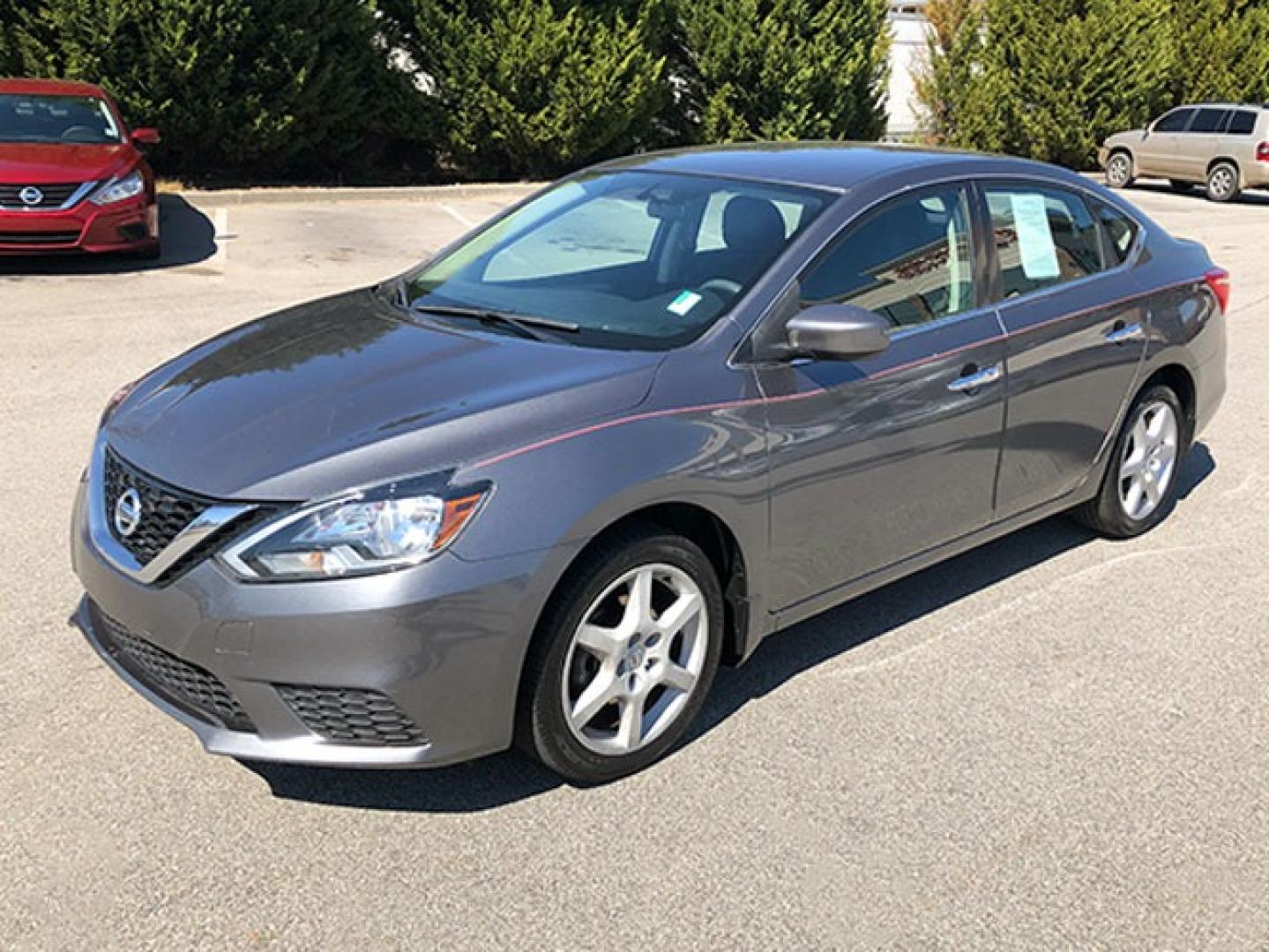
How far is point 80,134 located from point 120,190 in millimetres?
1099

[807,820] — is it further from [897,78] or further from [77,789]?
[897,78]

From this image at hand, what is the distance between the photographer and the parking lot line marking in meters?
15.2

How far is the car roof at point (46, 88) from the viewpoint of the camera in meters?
11.8

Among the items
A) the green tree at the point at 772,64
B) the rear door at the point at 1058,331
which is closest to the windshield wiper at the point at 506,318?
the rear door at the point at 1058,331

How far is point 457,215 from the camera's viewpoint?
15836 mm

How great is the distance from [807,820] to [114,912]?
65.2 inches

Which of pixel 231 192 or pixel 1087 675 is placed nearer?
pixel 1087 675

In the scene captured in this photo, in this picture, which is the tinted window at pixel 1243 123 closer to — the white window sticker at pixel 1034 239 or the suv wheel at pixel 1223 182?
the suv wheel at pixel 1223 182

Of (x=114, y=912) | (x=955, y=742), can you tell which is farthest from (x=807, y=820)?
(x=114, y=912)

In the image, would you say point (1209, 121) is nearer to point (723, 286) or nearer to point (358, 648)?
point (723, 286)

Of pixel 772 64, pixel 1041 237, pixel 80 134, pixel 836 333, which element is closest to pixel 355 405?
pixel 836 333

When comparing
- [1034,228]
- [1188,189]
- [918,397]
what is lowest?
[1188,189]

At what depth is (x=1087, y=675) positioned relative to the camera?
418cm

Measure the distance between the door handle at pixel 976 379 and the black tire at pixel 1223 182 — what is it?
19.5 meters
